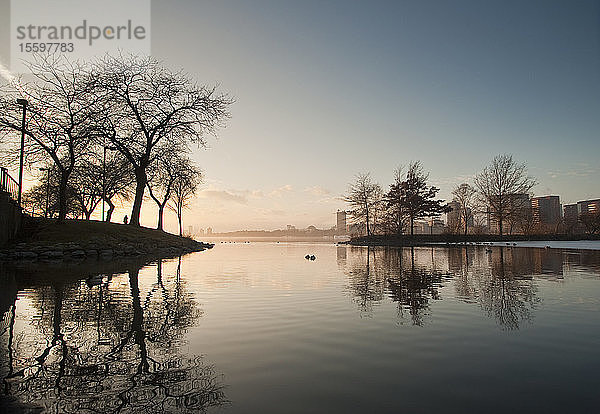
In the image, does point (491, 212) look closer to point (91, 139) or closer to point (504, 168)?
point (504, 168)

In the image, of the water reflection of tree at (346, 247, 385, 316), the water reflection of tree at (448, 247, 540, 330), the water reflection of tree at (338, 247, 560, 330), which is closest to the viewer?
the water reflection of tree at (448, 247, 540, 330)

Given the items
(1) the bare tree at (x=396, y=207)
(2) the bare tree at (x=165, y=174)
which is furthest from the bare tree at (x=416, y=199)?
(2) the bare tree at (x=165, y=174)

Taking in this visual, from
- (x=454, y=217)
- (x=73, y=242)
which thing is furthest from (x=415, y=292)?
(x=454, y=217)

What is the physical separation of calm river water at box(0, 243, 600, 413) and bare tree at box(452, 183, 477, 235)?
59.6 meters

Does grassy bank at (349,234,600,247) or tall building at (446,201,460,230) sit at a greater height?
tall building at (446,201,460,230)

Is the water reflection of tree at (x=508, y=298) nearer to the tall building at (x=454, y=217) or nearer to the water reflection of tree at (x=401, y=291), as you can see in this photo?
the water reflection of tree at (x=401, y=291)

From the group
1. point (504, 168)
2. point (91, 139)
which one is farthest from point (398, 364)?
point (504, 168)

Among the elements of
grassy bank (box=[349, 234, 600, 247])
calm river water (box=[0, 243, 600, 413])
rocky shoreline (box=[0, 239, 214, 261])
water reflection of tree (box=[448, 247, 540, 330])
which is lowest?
grassy bank (box=[349, 234, 600, 247])

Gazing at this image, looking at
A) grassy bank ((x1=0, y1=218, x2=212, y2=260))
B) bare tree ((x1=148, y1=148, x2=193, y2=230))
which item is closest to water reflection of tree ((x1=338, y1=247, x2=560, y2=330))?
grassy bank ((x1=0, y1=218, x2=212, y2=260))

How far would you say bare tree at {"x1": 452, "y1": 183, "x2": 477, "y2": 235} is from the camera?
218 feet

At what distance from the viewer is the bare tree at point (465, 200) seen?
66512 millimetres

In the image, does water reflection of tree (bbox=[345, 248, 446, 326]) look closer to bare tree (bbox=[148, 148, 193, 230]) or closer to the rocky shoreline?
the rocky shoreline

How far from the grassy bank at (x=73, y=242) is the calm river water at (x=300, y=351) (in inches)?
572

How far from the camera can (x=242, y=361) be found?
529cm
